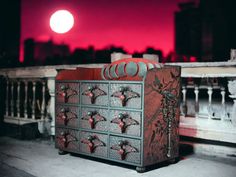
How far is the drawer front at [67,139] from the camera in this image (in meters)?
4.12

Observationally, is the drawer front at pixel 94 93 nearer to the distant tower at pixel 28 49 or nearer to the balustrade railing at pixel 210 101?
the balustrade railing at pixel 210 101

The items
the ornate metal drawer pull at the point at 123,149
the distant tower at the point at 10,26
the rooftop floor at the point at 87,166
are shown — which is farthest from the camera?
the distant tower at the point at 10,26

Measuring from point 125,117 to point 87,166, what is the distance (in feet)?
2.35

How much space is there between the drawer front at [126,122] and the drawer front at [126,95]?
0.08m

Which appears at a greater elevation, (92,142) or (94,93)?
(94,93)

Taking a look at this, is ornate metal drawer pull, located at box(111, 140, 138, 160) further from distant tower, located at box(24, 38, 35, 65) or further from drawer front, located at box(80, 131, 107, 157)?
distant tower, located at box(24, 38, 35, 65)

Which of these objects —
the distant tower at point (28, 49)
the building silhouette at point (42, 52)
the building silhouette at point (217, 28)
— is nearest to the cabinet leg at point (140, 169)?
the building silhouette at point (42, 52)

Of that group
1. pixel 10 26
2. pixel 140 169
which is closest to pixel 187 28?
pixel 10 26

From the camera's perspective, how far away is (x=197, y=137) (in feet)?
14.2

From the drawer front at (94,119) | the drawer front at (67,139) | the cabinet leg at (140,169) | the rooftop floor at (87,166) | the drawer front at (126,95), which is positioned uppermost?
the drawer front at (126,95)

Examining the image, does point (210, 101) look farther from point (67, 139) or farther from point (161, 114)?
point (67, 139)

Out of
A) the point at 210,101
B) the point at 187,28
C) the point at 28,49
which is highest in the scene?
the point at 187,28

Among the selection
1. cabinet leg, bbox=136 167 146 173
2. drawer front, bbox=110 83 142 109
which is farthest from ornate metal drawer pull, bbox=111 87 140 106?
cabinet leg, bbox=136 167 146 173

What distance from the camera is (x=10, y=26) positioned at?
35.9 ft
